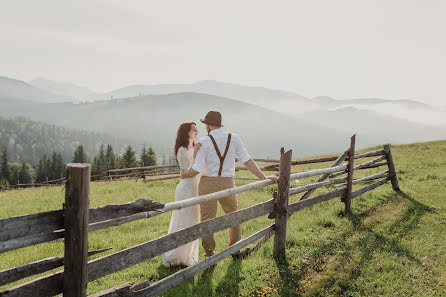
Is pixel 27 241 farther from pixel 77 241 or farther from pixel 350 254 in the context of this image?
pixel 350 254

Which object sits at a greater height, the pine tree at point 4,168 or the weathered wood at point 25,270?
the weathered wood at point 25,270

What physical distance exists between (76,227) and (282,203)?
3.79m

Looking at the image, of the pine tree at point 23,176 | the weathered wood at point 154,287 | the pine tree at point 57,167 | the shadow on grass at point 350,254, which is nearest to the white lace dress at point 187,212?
the weathered wood at point 154,287

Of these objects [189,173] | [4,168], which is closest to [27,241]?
[189,173]

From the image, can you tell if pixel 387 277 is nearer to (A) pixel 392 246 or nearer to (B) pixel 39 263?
(A) pixel 392 246

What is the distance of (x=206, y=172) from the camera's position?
5.73m

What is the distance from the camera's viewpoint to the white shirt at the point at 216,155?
5582 millimetres

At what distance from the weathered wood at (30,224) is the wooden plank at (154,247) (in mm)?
604

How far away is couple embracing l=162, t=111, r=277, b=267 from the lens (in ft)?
18.4

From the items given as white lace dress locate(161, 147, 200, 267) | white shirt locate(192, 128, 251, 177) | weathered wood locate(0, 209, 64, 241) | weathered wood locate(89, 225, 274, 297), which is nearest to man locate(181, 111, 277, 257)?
white shirt locate(192, 128, 251, 177)

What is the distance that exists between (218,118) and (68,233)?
11.5 ft

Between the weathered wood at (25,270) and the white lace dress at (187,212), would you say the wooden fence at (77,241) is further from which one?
the white lace dress at (187,212)

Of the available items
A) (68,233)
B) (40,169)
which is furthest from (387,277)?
(40,169)

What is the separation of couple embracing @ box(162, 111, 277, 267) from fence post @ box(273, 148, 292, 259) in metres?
0.20
